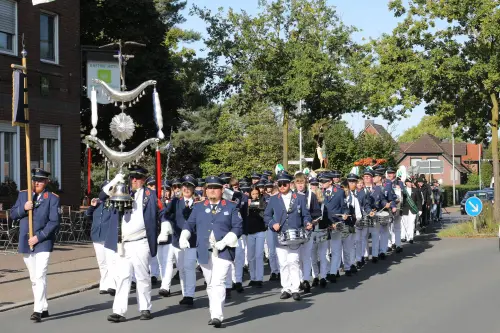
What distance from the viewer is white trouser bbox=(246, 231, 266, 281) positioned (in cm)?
1466

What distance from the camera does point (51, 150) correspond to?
82.9ft

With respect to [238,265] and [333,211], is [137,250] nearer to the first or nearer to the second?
[238,265]

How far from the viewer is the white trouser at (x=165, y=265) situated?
1330cm

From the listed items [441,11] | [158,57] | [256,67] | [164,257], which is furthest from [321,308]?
[158,57]

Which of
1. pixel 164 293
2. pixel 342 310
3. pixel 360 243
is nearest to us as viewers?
pixel 342 310

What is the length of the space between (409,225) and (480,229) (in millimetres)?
4124

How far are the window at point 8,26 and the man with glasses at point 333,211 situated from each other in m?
11.5

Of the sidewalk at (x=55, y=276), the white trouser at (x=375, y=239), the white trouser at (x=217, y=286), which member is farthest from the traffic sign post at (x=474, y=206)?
the white trouser at (x=217, y=286)

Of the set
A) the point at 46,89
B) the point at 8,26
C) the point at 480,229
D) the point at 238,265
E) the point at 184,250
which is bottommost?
the point at 480,229

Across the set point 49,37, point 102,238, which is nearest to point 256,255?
point 102,238

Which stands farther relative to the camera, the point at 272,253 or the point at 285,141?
the point at 285,141

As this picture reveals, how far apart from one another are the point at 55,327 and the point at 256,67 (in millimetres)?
21766

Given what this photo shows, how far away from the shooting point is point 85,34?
111ft

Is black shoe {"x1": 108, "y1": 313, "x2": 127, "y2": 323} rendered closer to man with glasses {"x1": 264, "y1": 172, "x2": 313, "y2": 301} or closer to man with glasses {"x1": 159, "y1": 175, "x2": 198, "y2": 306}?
man with glasses {"x1": 159, "y1": 175, "x2": 198, "y2": 306}
